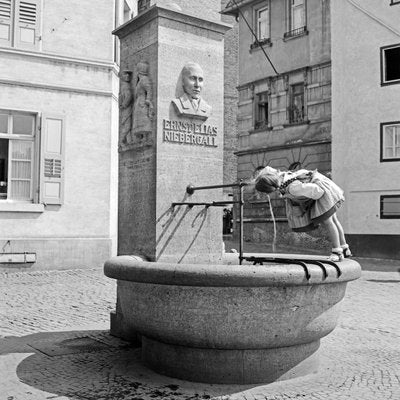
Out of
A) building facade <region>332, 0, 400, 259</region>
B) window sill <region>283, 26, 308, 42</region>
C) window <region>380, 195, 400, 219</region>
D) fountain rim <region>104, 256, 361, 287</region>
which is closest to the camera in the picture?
fountain rim <region>104, 256, 361, 287</region>

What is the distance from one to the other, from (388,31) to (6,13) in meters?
12.3

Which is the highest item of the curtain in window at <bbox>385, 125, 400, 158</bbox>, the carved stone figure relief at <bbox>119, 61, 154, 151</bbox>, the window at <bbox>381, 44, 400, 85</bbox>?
the window at <bbox>381, 44, 400, 85</bbox>

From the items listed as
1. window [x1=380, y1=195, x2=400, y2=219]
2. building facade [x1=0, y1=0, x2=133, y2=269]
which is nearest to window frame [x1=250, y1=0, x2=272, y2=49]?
window [x1=380, y1=195, x2=400, y2=219]

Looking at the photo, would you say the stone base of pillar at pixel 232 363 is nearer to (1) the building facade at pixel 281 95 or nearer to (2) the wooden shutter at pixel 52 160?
(2) the wooden shutter at pixel 52 160

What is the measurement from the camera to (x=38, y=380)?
4688 millimetres

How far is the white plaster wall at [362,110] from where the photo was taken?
64.1ft

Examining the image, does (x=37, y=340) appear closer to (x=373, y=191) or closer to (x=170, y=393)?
(x=170, y=393)

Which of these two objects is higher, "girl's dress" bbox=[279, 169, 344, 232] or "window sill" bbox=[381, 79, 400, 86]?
"window sill" bbox=[381, 79, 400, 86]

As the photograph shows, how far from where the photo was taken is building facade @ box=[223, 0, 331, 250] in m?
22.0

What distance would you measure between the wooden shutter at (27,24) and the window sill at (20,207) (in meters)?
3.55

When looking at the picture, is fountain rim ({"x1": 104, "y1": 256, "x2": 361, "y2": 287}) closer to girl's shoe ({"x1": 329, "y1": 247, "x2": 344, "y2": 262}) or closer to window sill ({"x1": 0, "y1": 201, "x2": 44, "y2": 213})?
girl's shoe ({"x1": 329, "y1": 247, "x2": 344, "y2": 262})

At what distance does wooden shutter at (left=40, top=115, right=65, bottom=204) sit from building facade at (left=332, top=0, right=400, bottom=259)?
10.8 meters

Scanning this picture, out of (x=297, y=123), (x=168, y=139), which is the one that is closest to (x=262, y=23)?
(x=297, y=123)

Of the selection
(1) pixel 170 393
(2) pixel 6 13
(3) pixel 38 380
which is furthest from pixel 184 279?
(2) pixel 6 13
